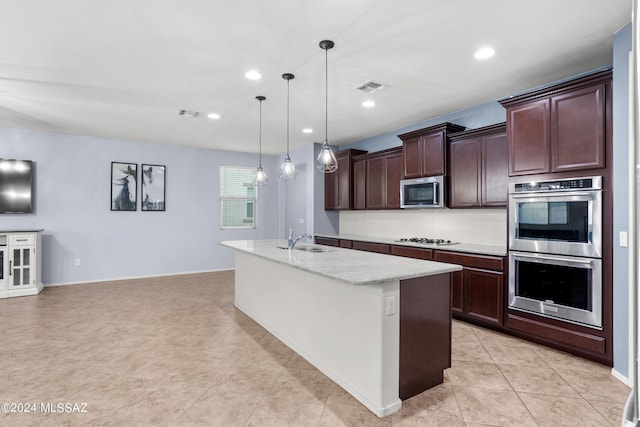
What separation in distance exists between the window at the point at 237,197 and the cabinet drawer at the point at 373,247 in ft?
10.6

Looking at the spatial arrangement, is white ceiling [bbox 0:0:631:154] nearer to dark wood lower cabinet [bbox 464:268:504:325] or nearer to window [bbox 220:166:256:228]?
dark wood lower cabinet [bbox 464:268:504:325]

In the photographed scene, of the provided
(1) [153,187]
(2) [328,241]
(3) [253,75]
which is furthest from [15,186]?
(2) [328,241]

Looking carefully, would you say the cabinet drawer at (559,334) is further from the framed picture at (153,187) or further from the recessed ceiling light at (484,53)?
the framed picture at (153,187)

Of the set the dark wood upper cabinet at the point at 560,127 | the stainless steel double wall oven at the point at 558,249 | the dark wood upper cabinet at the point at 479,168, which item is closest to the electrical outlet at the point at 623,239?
the stainless steel double wall oven at the point at 558,249

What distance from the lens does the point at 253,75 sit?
358 cm

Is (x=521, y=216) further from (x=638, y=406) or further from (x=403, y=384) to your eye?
(x=638, y=406)

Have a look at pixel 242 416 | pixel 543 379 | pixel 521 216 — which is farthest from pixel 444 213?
pixel 242 416

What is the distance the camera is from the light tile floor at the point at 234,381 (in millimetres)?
2312

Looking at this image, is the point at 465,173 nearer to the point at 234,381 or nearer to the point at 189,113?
the point at 234,381

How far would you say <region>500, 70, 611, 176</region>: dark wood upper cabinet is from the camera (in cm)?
298

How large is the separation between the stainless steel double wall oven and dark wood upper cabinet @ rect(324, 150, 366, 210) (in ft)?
10.2

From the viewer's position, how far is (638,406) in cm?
72

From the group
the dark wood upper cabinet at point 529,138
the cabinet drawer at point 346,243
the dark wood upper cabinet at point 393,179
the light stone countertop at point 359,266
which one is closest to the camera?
the light stone countertop at point 359,266

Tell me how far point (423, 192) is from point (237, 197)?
435 centimetres
